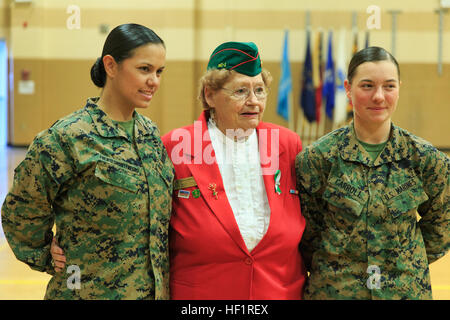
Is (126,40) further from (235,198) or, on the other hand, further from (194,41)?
(194,41)

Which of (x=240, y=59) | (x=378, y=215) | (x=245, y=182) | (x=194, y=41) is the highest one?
(x=194, y=41)

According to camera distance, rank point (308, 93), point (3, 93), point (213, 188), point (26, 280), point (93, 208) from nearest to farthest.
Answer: point (93, 208)
point (213, 188)
point (26, 280)
point (308, 93)
point (3, 93)

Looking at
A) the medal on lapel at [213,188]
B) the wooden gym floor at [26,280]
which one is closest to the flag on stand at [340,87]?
the wooden gym floor at [26,280]

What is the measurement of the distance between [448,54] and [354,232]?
9362 millimetres

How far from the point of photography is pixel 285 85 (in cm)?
1077

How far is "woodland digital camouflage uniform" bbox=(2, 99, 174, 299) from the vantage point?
215 cm

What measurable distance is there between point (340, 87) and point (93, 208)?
357 inches

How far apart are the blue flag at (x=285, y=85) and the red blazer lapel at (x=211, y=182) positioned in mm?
8287

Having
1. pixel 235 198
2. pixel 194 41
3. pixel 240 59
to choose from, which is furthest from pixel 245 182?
pixel 194 41

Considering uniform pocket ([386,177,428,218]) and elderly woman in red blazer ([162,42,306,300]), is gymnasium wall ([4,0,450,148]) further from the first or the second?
uniform pocket ([386,177,428,218])

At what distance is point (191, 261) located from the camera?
96.3 inches

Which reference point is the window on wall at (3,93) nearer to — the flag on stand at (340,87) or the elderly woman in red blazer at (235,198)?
the flag on stand at (340,87)
